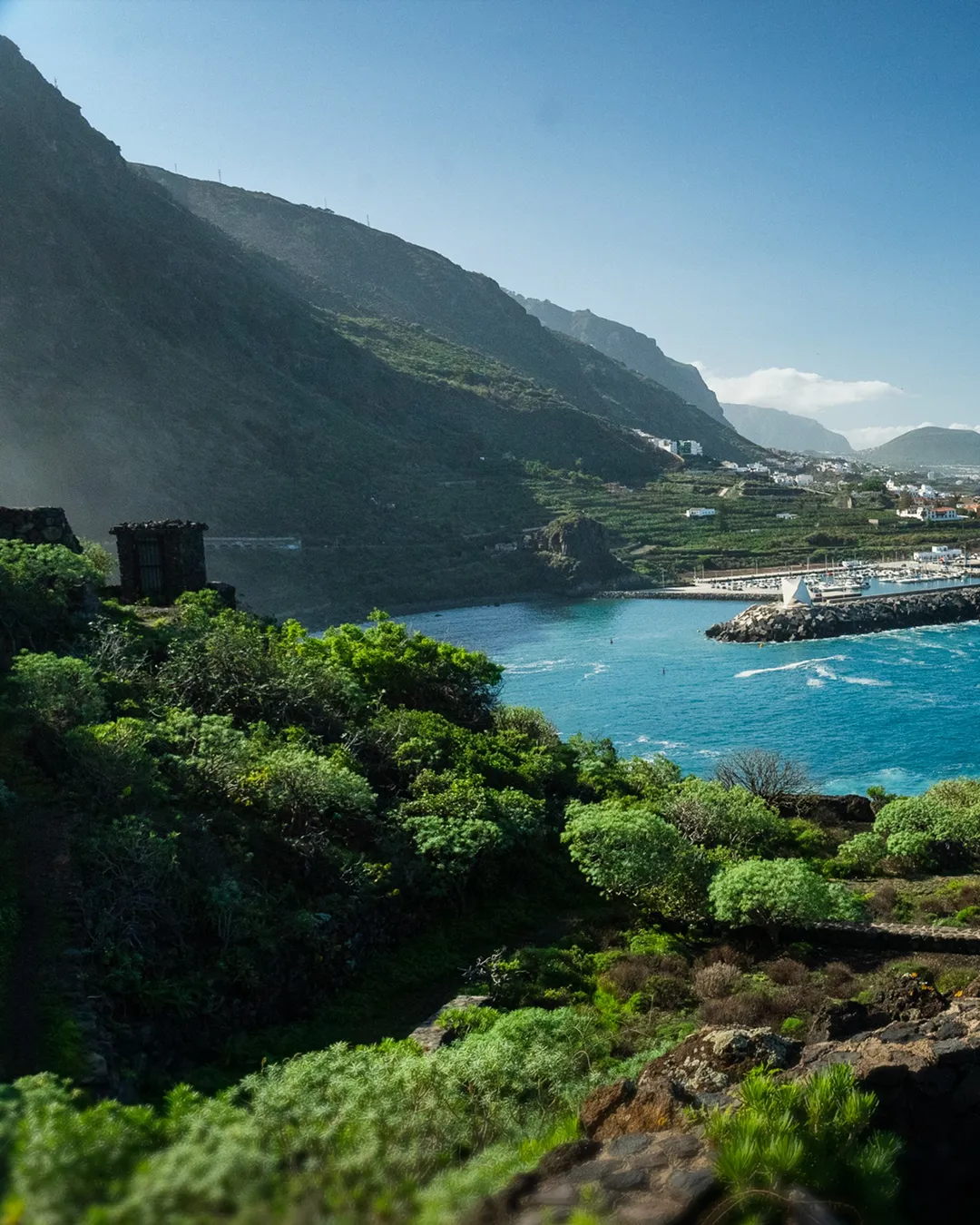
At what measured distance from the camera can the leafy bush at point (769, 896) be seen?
1491 centimetres

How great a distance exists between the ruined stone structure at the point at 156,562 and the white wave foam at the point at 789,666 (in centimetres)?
4272

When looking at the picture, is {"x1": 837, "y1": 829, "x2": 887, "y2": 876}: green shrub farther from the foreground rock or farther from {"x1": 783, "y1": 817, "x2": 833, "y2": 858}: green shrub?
the foreground rock

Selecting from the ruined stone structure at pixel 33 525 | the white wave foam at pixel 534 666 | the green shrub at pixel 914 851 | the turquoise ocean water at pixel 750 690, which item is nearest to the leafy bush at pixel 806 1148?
the green shrub at pixel 914 851

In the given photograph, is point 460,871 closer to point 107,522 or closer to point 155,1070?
point 155,1070

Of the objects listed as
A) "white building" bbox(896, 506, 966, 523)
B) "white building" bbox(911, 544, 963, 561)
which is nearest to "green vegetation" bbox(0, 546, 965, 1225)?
"white building" bbox(911, 544, 963, 561)

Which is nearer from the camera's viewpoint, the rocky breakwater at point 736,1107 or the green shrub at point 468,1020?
the rocky breakwater at point 736,1107

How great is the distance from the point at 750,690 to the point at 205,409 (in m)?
80.3

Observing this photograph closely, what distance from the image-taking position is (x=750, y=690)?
58688mm

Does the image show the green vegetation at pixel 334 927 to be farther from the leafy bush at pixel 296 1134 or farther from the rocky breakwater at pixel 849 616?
the rocky breakwater at pixel 849 616

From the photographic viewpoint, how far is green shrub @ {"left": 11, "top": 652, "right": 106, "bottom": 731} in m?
→ 15.1

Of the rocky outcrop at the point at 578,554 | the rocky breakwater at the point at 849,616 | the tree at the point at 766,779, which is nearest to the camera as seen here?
the tree at the point at 766,779

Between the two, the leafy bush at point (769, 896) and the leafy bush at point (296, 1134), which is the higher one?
the leafy bush at point (296, 1134)

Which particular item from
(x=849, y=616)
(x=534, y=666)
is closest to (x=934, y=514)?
(x=849, y=616)

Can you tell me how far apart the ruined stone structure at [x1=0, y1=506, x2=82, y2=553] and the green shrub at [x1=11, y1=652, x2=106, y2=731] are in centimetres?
859
